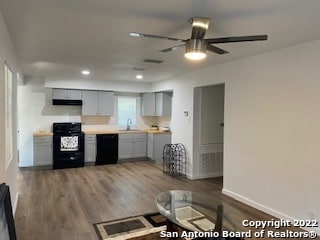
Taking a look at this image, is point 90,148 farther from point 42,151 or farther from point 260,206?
point 260,206

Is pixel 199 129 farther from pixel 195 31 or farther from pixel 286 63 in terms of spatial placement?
pixel 195 31

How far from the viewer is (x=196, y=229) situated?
96.3 inches

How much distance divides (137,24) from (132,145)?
5.13m

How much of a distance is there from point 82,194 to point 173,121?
9.36ft

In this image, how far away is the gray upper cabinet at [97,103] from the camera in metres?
7.09

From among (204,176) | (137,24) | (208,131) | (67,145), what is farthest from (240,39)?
(67,145)

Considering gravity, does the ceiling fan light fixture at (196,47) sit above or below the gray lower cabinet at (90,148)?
above

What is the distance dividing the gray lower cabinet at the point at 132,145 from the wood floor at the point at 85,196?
75 centimetres

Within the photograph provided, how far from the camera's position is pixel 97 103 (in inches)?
285

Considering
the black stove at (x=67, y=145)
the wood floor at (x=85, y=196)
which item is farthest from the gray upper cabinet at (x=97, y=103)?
the wood floor at (x=85, y=196)

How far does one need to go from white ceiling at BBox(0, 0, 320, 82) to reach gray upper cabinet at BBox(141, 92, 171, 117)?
10.1ft

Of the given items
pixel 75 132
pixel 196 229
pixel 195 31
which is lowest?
pixel 196 229

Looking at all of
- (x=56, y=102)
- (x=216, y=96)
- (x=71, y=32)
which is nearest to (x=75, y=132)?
(x=56, y=102)

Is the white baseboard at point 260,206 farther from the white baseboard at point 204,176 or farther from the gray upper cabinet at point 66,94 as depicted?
the gray upper cabinet at point 66,94
